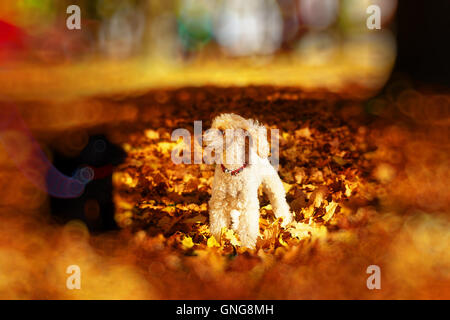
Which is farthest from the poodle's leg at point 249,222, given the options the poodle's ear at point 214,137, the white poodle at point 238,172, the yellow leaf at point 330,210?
the yellow leaf at point 330,210

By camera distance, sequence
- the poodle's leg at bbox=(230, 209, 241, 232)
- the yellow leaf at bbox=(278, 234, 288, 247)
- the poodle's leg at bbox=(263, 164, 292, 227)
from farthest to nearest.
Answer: the poodle's leg at bbox=(263, 164, 292, 227) → the poodle's leg at bbox=(230, 209, 241, 232) → the yellow leaf at bbox=(278, 234, 288, 247)

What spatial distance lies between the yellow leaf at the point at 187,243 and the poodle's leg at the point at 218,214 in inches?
6.8

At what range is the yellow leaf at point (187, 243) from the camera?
2.58 m

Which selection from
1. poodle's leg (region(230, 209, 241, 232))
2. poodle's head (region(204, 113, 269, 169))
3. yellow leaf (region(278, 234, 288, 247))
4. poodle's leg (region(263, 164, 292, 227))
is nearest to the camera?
poodle's head (region(204, 113, 269, 169))

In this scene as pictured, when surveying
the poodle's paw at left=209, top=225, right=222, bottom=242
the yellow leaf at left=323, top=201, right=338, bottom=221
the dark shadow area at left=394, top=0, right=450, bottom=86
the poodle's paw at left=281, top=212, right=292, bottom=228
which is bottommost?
the poodle's paw at left=209, top=225, right=222, bottom=242

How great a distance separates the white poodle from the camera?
2307 mm

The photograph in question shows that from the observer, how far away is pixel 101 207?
8.67ft

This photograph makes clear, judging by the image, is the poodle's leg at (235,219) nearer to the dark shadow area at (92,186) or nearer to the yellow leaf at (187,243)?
the yellow leaf at (187,243)

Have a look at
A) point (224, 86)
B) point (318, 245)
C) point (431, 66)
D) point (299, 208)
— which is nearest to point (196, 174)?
point (299, 208)

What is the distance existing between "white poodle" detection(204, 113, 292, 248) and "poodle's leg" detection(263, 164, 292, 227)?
0.01m

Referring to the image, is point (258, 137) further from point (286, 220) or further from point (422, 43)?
point (422, 43)

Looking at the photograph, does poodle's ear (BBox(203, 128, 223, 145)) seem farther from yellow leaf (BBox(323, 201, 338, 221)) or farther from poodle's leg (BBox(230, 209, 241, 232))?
yellow leaf (BBox(323, 201, 338, 221))

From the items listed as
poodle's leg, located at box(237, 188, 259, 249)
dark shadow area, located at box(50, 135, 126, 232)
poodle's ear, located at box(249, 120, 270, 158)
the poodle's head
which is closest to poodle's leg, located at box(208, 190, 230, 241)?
poodle's leg, located at box(237, 188, 259, 249)

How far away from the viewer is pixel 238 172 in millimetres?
2369
